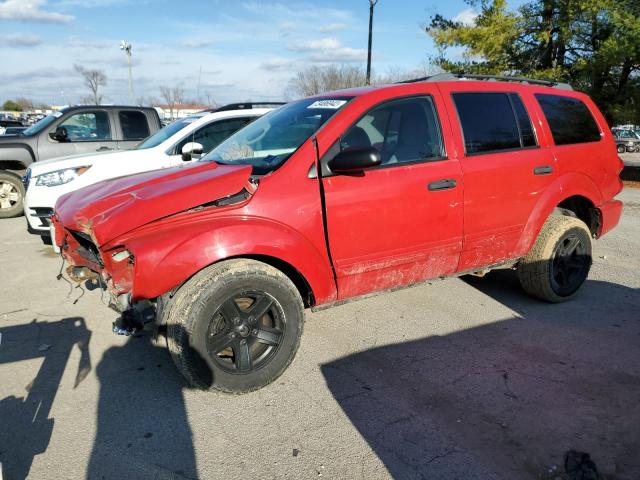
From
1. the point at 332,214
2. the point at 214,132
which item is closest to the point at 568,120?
the point at 332,214

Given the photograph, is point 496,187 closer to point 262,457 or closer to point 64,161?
point 262,457

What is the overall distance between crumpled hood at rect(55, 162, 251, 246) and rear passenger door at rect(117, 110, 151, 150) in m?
5.72

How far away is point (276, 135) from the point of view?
3672mm

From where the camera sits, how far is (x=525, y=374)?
129 inches

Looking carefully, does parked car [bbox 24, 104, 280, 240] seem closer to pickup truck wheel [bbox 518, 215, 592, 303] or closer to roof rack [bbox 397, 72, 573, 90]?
roof rack [bbox 397, 72, 573, 90]

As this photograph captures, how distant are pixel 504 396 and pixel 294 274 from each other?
1.56 metres

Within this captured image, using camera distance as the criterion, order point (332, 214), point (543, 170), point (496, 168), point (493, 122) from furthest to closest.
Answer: point (543, 170) → point (493, 122) → point (496, 168) → point (332, 214)

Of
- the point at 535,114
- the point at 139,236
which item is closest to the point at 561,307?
the point at 535,114

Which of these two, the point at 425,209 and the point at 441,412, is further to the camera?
the point at 425,209

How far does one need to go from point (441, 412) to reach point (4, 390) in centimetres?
280

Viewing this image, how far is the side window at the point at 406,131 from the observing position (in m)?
3.47

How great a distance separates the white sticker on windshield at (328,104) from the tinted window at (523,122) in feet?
5.29

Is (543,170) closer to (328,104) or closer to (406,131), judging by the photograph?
(406,131)

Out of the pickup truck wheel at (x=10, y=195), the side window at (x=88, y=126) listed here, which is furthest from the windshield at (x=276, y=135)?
the pickup truck wheel at (x=10, y=195)
